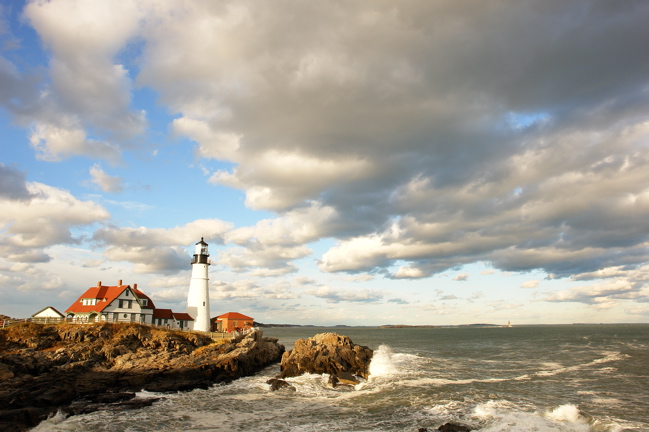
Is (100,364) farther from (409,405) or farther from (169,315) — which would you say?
(409,405)

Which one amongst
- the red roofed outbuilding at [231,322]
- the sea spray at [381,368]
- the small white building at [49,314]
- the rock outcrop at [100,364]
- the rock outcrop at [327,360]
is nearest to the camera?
the rock outcrop at [100,364]

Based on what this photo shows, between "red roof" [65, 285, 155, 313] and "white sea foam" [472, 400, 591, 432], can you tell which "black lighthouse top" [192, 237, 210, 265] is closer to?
"red roof" [65, 285, 155, 313]

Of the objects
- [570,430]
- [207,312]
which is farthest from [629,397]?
[207,312]

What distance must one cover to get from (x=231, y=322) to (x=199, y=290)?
19.3 m

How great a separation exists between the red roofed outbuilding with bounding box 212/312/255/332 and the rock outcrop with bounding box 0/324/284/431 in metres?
26.4

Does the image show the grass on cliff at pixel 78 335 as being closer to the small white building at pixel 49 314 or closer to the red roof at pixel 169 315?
the small white building at pixel 49 314

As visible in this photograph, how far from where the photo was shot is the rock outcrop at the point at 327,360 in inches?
1420

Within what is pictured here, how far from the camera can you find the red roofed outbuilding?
6853 centimetres

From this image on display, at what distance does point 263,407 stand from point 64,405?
12.1m

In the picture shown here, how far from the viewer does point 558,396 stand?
27.9 metres

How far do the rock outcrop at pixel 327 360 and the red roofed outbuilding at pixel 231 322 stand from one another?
31.7m

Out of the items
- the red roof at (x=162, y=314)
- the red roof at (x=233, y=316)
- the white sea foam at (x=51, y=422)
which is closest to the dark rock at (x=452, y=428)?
the white sea foam at (x=51, y=422)

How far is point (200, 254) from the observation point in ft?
172

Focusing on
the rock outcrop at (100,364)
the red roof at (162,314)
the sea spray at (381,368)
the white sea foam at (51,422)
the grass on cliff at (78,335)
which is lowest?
the sea spray at (381,368)
